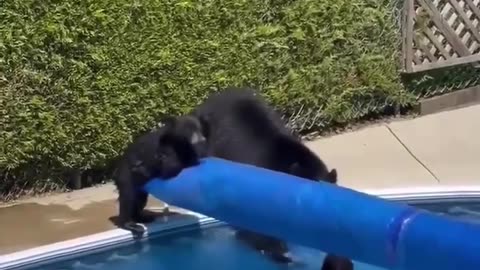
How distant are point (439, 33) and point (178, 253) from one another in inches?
160

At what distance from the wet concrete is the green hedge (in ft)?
1.10

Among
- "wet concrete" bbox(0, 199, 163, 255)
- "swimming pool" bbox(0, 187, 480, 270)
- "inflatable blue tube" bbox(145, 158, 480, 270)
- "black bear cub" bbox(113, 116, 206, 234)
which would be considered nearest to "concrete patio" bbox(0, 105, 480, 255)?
"wet concrete" bbox(0, 199, 163, 255)

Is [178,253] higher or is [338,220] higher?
[338,220]

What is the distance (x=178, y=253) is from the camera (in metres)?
6.22

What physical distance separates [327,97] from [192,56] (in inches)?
54.6

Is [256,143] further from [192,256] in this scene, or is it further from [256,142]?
[192,256]

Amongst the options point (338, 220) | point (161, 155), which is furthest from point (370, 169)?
point (338, 220)

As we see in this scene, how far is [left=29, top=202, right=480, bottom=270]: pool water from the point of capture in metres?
5.79

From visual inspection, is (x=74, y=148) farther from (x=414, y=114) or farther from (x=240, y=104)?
(x=414, y=114)

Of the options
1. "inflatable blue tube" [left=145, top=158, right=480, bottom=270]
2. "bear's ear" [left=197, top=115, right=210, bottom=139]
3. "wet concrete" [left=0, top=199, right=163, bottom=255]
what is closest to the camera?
"inflatable blue tube" [left=145, top=158, right=480, bottom=270]

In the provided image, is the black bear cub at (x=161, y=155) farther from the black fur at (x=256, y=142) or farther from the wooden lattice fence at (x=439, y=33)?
the wooden lattice fence at (x=439, y=33)

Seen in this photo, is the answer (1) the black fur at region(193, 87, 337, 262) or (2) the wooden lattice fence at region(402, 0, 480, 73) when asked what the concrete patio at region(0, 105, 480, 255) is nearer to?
(2) the wooden lattice fence at region(402, 0, 480, 73)

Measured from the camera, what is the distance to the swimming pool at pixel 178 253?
19.2 feet

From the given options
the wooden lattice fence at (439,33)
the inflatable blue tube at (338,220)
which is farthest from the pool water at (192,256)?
the wooden lattice fence at (439,33)
